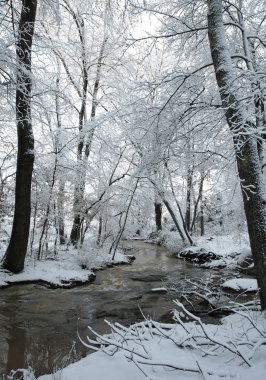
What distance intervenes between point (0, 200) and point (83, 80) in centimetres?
807

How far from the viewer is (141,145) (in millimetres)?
8375

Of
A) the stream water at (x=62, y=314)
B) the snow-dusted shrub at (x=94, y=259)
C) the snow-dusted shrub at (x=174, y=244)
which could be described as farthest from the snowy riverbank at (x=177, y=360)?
the snow-dusted shrub at (x=174, y=244)

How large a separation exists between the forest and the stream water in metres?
0.21

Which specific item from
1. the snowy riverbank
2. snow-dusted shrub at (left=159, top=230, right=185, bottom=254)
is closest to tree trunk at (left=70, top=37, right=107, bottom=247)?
snow-dusted shrub at (left=159, top=230, right=185, bottom=254)

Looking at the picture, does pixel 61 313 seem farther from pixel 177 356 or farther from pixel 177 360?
pixel 177 360

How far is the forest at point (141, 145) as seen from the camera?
13.4 ft

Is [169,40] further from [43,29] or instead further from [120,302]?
[43,29]

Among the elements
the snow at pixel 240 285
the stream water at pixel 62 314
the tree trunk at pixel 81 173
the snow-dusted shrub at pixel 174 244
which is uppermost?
the tree trunk at pixel 81 173

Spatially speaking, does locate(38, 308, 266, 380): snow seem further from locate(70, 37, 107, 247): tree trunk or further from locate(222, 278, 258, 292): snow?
locate(70, 37, 107, 247): tree trunk

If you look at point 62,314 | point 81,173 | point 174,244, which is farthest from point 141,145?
point 174,244

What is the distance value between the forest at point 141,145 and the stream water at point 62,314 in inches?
8.2

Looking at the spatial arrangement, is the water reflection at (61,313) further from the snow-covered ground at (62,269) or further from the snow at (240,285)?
the snow at (240,285)

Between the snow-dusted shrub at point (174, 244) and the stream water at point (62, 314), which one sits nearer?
the stream water at point (62, 314)

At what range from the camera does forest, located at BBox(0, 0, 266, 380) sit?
4070 millimetres
